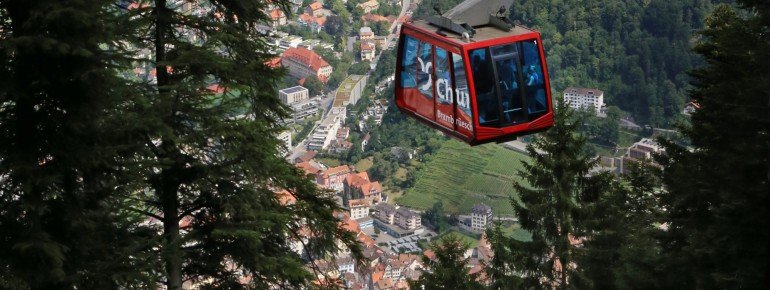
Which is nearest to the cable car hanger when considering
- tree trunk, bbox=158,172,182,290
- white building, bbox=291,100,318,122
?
tree trunk, bbox=158,172,182,290

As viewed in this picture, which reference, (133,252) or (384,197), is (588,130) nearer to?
(384,197)

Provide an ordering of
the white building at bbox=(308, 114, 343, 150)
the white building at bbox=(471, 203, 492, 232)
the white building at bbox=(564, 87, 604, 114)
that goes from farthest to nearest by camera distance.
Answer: the white building at bbox=(564, 87, 604, 114)
the white building at bbox=(308, 114, 343, 150)
the white building at bbox=(471, 203, 492, 232)

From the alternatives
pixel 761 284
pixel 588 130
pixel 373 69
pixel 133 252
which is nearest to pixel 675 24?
pixel 588 130

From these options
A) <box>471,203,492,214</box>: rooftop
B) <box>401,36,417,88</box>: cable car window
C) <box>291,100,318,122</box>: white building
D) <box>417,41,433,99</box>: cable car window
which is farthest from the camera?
<box>291,100,318,122</box>: white building

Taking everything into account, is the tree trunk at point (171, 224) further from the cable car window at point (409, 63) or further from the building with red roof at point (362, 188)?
the building with red roof at point (362, 188)

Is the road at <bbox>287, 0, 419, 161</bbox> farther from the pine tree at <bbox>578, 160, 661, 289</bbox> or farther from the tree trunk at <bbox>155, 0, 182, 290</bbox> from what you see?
the tree trunk at <bbox>155, 0, 182, 290</bbox>

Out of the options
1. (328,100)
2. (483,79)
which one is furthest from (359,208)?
(483,79)

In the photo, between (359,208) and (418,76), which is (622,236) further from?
(359,208)
